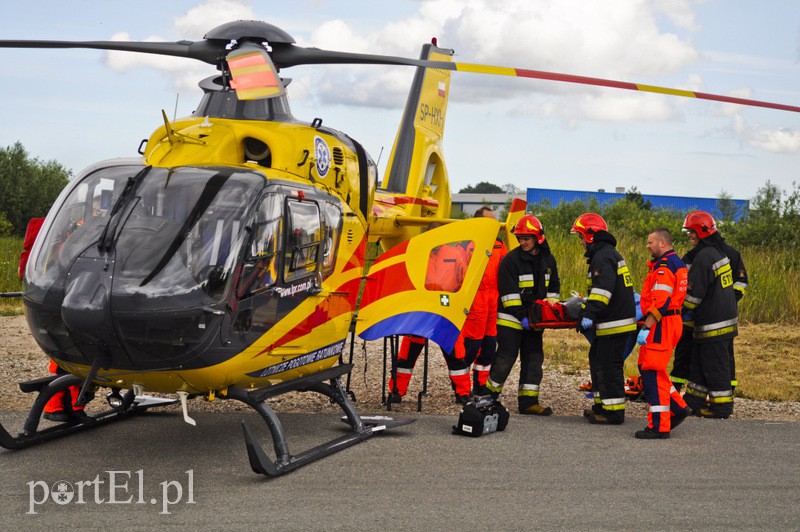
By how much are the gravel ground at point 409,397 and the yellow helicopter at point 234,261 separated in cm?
123

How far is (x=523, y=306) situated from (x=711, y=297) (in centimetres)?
203

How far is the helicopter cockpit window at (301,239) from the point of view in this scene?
6863 mm

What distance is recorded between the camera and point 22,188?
47.9 meters

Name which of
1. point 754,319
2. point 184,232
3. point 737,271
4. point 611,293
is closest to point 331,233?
point 184,232

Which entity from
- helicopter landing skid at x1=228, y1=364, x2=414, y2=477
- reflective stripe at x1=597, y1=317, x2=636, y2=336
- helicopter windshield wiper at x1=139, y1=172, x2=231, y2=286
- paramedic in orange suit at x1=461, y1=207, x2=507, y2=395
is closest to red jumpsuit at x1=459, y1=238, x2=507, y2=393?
paramedic in orange suit at x1=461, y1=207, x2=507, y2=395

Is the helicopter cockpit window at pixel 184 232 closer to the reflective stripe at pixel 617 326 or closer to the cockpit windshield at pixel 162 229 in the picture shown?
the cockpit windshield at pixel 162 229

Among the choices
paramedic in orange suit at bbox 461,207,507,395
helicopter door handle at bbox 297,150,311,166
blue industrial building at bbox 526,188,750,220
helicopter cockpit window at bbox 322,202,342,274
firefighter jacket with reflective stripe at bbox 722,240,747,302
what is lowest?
paramedic in orange suit at bbox 461,207,507,395

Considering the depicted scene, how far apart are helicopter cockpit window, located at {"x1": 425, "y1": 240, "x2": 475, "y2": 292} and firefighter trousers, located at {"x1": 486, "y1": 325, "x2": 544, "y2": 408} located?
113 centimetres

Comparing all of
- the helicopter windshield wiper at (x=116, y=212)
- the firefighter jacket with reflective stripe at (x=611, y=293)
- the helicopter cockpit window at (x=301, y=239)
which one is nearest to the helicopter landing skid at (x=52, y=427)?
the helicopter windshield wiper at (x=116, y=212)

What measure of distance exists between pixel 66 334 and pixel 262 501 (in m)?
1.78

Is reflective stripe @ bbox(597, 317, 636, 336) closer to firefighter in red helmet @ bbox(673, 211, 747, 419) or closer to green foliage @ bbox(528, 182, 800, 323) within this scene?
firefighter in red helmet @ bbox(673, 211, 747, 419)

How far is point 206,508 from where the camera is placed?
582cm

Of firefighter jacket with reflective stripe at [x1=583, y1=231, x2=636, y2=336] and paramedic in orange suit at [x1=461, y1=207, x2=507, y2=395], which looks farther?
paramedic in orange suit at [x1=461, y1=207, x2=507, y2=395]

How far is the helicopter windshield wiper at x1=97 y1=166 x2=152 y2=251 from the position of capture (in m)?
6.09
